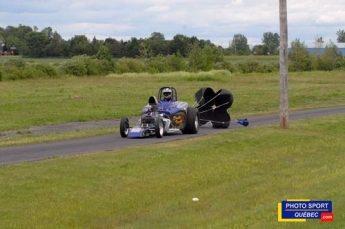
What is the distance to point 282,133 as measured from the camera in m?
28.3

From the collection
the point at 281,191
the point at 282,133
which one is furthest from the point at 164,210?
the point at 282,133

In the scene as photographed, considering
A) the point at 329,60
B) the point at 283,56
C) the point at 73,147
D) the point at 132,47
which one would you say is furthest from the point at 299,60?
the point at 73,147

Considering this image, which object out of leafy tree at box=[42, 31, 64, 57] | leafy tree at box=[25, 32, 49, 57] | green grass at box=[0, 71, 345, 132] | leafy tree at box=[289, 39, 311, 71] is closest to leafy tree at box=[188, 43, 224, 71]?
leafy tree at box=[289, 39, 311, 71]

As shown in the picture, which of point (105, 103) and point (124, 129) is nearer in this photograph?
point (124, 129)

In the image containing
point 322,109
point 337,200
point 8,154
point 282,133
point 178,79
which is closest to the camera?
point 337,200

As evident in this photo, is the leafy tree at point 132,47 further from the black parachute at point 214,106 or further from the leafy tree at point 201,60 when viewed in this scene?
the black parachute at point 214,106

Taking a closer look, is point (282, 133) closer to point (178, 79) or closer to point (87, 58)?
point (178, 79)

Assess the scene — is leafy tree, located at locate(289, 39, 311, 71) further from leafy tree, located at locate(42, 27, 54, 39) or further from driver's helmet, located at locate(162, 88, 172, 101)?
driver's helmet, located at locate(162, 88, 172, 101)

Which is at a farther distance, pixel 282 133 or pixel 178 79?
pixel 178 79

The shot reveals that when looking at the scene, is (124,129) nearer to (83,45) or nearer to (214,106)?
(214,106)

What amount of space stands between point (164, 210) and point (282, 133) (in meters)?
13.5

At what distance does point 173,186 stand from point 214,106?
1384cm

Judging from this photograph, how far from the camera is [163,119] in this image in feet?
89.0

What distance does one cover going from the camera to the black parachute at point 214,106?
3122 cm
